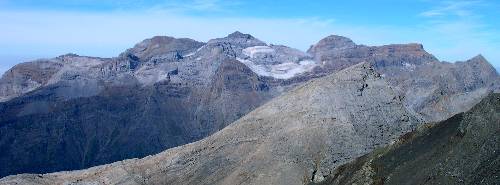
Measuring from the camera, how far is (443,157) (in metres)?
88.9

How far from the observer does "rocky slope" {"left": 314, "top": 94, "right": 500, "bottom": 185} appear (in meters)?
77.0

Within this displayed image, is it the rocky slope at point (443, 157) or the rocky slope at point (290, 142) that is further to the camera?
the rocky slope at point (290, 142)

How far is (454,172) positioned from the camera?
79.5 metres

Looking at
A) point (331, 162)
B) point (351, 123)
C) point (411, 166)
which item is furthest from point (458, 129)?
point (351, 123)

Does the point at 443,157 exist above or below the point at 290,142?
above

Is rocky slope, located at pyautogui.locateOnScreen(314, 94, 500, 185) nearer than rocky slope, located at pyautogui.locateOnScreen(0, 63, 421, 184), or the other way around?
rocky slope, located at pyautogui.locateOnScreen(314, 94, 500, 185)

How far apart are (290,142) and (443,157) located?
56551 millimetres

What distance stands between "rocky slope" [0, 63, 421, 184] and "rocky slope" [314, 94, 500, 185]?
42.3 ft

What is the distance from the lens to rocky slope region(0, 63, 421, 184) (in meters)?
136

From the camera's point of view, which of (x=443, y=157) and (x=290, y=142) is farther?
(x=290, y=142)

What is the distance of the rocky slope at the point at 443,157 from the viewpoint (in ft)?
253

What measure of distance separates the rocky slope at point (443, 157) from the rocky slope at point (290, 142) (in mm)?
12894

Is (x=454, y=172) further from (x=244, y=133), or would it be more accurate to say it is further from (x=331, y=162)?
(x=244, y=133)

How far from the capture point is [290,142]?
14288 centimetres
